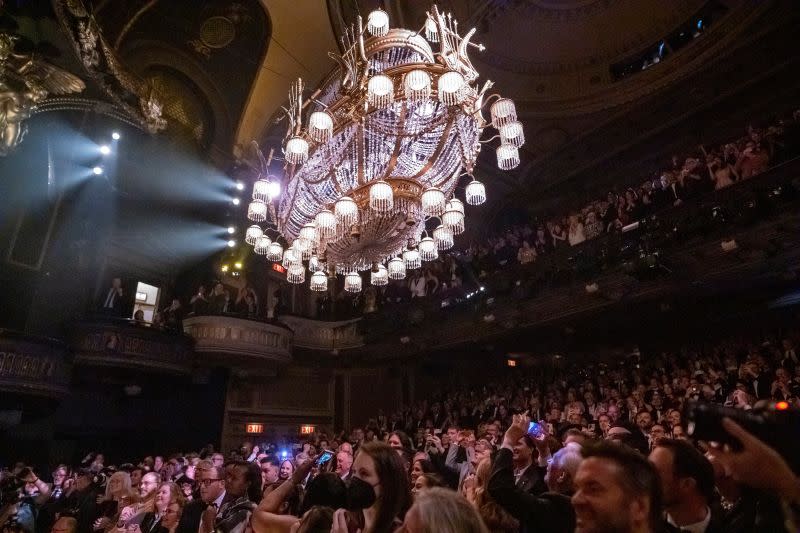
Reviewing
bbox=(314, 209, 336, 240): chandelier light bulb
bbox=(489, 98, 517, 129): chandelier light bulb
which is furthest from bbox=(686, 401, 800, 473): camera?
bbox=(489, 98, 517, 129): chandelier light bulb

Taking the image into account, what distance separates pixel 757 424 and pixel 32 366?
35.1 ft

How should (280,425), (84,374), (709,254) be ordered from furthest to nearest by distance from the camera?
(280,425) < (84,374) < (709,254)

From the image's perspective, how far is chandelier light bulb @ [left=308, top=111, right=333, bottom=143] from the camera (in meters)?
5.04

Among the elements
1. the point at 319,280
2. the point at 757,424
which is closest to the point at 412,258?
the point at 319,280

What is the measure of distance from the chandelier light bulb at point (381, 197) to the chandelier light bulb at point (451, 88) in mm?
1042

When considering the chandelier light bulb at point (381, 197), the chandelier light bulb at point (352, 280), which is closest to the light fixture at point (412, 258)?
the chandelier light bulb at point (352, 280)

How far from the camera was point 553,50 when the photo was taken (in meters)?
12.8

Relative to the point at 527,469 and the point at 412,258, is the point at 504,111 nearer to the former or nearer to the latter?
the point at 412,258

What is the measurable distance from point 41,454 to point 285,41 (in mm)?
10665

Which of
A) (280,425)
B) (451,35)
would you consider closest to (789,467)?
(451,35)

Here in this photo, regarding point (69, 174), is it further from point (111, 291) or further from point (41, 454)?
point (41, 454)

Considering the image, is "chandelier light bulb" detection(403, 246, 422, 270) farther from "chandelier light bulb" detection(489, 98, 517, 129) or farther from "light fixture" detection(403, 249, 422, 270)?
"chandelier light bulb" detection(489, 98, 517, 129)

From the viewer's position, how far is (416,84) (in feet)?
15.3

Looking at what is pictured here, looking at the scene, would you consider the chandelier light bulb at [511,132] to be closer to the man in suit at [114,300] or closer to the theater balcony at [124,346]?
the theater balcony at [124,346]
